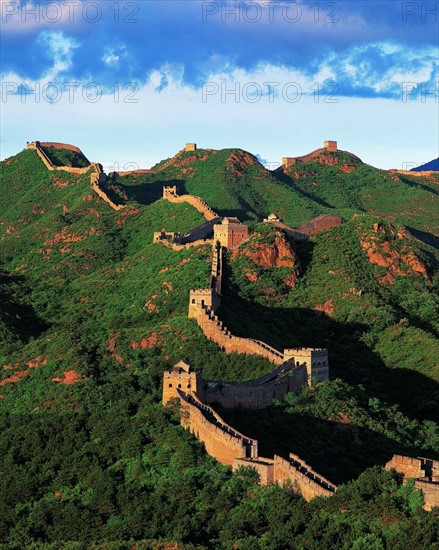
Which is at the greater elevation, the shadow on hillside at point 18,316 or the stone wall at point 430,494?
the shadow on hillside at point 18,316

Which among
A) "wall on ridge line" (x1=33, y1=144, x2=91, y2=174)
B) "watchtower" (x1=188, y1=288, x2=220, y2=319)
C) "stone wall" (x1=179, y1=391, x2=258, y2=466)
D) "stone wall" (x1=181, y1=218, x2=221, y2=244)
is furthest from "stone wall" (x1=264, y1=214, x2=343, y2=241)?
"stone wall" (x1=179, y1=391, x2=258, y2=466)

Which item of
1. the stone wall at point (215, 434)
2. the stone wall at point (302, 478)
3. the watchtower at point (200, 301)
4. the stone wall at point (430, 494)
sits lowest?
the stone wall at point (430, 494)

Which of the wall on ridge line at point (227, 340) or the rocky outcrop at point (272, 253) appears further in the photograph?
the rocky outcrop at point (272, 253)

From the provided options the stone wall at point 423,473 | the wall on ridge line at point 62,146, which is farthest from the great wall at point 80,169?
the stone wall at point 423,473

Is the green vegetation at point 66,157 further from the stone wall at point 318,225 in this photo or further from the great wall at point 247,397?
the great wall at point 247,397

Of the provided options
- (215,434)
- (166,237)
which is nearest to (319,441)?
(215,434)

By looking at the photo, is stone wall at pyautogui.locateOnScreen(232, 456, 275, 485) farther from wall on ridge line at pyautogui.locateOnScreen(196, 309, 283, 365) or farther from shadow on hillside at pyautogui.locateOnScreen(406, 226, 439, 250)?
shadow on hillside at pyautogui.locateOnScreen(406, 226, 439, 250)

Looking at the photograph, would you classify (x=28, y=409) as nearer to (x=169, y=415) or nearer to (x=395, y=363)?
(x=169, y=415)

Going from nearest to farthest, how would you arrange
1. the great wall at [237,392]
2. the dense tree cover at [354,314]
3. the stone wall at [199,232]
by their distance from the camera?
the great wall at [237,392], the dense tree cover at [354,314], the stone wall at [199,232]
